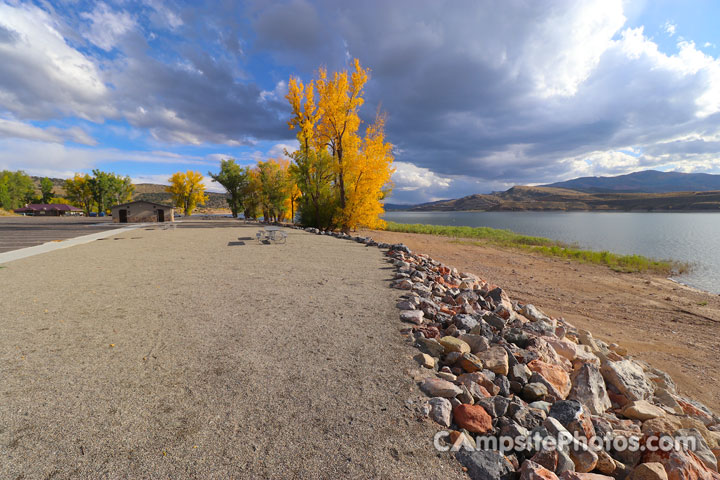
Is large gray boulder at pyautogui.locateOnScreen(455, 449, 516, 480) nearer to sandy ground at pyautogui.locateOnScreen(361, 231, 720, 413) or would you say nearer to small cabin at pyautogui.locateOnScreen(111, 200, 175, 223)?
sandy ground at pyautogui.locateOnScreen(361, 231, 720, 413)

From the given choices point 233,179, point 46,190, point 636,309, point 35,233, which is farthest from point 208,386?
point 46,190

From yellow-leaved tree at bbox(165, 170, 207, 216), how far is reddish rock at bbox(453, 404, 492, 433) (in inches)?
2876

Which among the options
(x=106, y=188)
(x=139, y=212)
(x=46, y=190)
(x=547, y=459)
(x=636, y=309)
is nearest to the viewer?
(x=547, y=459)

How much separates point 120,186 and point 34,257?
86515 millimetres

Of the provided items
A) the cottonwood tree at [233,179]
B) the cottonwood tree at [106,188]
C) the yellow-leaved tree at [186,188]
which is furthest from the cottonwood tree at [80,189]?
the cottonwood tree at [233,179]

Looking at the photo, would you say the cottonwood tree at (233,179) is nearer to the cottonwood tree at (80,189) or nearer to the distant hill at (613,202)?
the cottonwood tree at (80,189)

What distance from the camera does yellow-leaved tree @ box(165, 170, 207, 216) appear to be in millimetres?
63728

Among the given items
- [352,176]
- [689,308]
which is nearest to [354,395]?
[689,308]

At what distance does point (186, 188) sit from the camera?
211ft

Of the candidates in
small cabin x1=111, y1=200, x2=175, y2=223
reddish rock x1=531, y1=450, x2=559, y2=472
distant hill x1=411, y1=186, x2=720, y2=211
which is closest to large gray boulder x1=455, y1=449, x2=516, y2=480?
reddish rock x1=531, y1=450, x2=559, y2=472

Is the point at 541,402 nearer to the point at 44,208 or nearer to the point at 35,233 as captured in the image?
the point at 35,233

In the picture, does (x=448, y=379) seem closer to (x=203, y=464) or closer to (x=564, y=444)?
(x=564, y=444)

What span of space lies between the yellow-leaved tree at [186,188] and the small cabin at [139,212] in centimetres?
2454

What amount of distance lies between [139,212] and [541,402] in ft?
165
